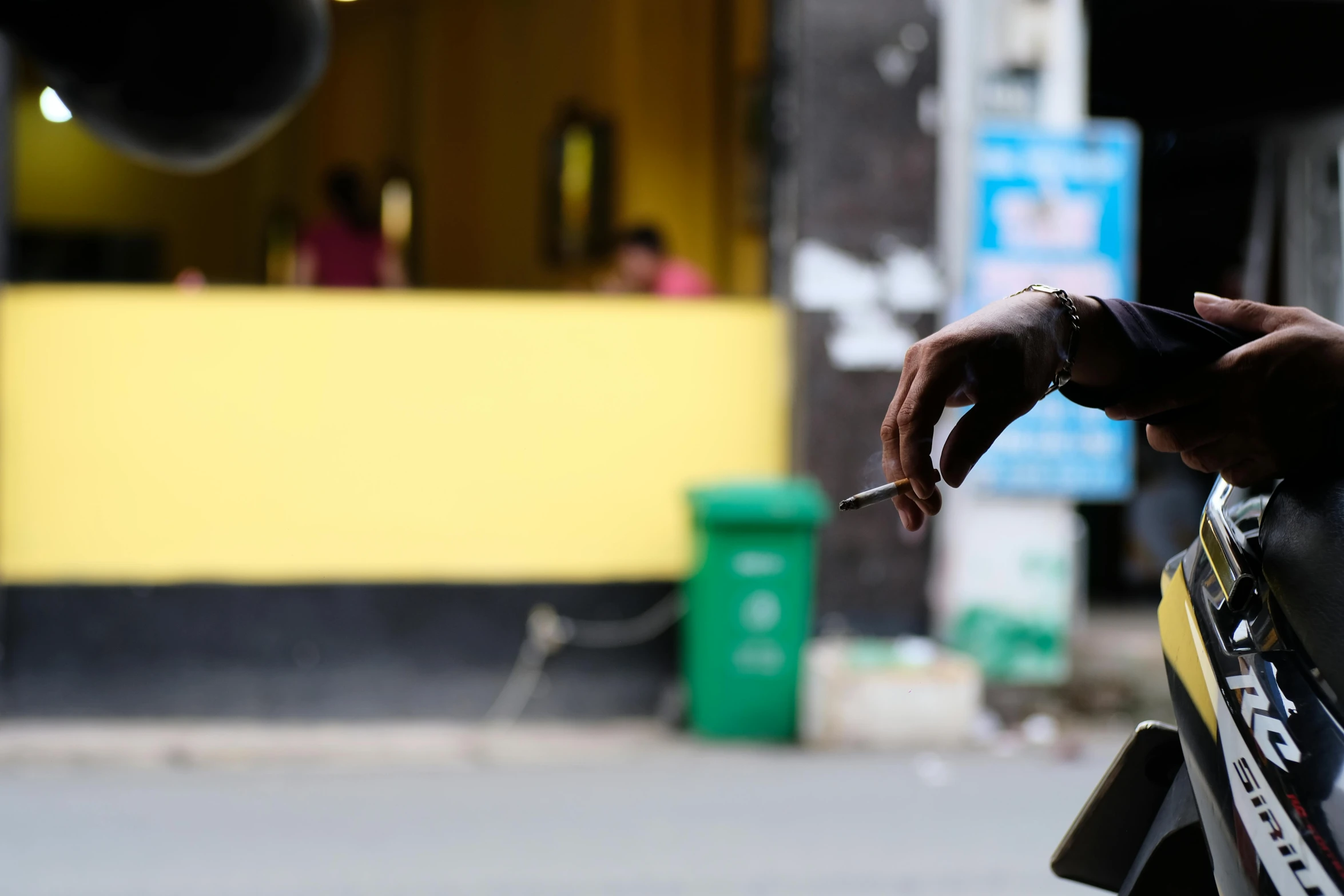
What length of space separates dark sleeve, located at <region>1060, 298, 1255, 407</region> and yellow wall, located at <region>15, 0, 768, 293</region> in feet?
20.2

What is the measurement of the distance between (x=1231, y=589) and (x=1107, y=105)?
8341mm

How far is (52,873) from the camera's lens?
187 inches

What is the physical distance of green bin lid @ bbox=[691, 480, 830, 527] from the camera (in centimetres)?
638

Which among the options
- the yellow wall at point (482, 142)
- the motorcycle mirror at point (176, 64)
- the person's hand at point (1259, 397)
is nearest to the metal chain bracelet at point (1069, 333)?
the person's hand at point (1259, 397)

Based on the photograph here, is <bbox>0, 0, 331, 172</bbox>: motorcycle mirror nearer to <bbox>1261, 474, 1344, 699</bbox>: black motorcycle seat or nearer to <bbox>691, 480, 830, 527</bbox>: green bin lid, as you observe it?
<bbox>1261, 474, 1344, 699</bbox>: black motorcycle seat

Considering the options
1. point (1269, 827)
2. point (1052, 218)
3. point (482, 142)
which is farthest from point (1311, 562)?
point (482, 142)

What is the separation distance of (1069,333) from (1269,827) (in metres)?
0.65

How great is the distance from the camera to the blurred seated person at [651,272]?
7.51 metres

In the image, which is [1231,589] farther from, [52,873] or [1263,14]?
[1263,14]

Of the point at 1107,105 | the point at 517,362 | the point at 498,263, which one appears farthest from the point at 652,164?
the point at 517,362

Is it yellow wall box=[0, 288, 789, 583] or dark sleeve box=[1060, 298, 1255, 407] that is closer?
dark sleeve box=[1060, 298, 1255, 407]

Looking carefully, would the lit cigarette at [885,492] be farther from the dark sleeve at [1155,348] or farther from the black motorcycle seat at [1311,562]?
the black motorcycle seat at [1311,562]

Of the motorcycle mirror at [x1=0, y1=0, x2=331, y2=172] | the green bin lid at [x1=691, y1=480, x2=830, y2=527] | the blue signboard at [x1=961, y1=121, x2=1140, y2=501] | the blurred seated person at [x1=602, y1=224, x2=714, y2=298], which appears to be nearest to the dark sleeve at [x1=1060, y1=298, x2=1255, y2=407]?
the motorcycle mirror at [x1=0, y1=0, x2=331, y2=172]

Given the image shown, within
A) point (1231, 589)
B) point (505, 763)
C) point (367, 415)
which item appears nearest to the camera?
point (1231, 589)
